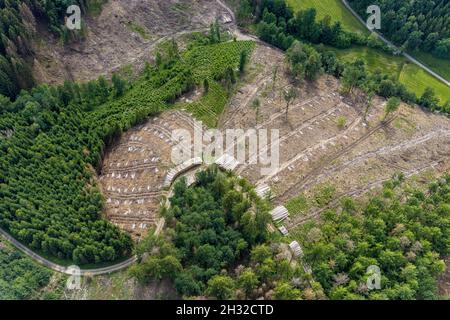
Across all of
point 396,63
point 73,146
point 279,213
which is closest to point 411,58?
point 396,63

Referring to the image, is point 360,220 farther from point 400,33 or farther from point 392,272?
point 400,33

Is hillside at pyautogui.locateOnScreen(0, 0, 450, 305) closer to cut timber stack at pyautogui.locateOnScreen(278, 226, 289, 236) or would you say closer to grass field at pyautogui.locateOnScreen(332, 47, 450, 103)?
cut timber stack at pyautogui.locateOnScreen(278, 226, 289, 236)

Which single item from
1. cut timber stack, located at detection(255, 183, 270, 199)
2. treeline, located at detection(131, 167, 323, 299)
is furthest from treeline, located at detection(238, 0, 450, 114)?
treeline, located at detection(131, 167, 323, 299)

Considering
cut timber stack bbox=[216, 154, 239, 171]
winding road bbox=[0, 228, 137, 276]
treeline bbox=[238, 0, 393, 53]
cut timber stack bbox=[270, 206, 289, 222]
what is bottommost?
winding road bbox=[0, 228, 137, 276]
